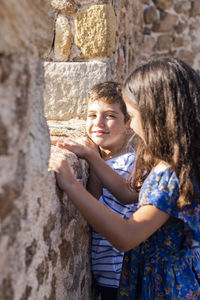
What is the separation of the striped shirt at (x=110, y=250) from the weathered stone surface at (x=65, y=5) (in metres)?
1.06

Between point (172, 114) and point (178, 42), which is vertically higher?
point (178, 42)

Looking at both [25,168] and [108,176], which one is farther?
[108,176]

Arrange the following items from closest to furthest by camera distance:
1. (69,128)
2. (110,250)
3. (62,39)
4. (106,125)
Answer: (110,250)
(106,125)
(69,128)
(62,39)

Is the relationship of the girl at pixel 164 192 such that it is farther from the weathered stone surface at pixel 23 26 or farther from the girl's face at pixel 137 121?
the weathered stone surface at pixel 23 26

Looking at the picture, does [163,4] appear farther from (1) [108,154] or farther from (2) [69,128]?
(1) [108,154]

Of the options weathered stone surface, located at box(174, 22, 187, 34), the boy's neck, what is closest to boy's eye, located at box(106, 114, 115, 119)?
the boy's neck

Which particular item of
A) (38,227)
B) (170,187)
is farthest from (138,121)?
(38,227)

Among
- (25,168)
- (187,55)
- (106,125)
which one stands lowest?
(25,168)

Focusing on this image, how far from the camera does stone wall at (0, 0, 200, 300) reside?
0.65 m

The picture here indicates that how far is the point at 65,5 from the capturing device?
2.07m

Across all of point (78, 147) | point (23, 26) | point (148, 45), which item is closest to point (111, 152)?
point (78, 147)

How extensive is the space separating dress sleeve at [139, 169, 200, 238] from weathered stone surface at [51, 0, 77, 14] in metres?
1.36

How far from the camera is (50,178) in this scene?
942 mm

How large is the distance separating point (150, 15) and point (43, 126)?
335 cm
